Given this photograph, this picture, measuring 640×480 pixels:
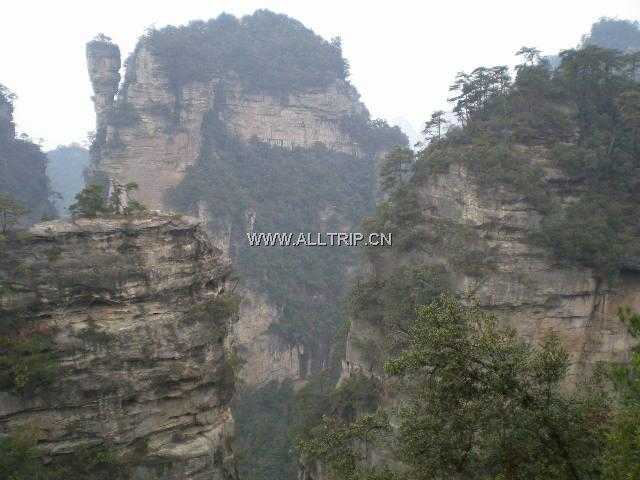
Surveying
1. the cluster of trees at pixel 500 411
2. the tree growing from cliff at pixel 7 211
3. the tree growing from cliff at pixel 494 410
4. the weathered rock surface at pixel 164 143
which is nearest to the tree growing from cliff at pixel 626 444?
the cluster of trees at pixel 500 411

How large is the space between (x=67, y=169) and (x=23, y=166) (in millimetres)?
43674

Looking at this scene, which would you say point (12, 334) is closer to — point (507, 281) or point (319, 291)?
point (507, 281)

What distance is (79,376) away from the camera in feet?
47.2

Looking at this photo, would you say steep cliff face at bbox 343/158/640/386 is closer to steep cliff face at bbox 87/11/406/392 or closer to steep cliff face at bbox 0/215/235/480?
steep cliff face at bbox 0/215/235/480

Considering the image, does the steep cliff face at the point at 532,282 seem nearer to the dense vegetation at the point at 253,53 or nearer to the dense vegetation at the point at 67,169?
the dense vegetation at the point at 253,53

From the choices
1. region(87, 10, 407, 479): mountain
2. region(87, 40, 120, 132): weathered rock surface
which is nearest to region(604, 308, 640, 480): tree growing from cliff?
region(87, 10, 407, 479): mountain

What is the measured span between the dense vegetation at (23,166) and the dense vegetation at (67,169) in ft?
102

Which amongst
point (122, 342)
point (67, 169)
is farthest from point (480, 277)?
point (67, 169)

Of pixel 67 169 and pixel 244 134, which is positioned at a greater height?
pixel 244 134

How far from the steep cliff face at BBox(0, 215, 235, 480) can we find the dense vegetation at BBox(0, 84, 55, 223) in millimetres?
22879

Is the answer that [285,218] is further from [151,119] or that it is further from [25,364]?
[25,364]

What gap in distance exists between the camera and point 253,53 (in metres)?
48.4

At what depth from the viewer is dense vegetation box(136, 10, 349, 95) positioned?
39.7 m

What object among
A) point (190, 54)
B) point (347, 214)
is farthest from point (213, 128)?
point (347, 214)
